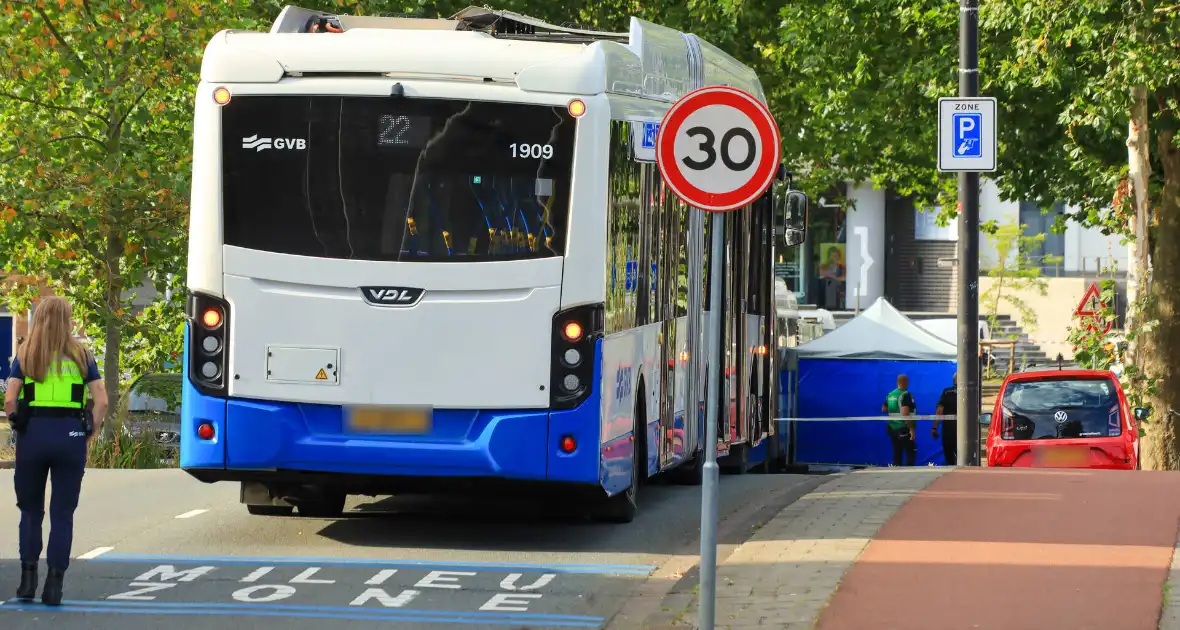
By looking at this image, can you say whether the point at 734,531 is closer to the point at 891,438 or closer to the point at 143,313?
the point at 143,313

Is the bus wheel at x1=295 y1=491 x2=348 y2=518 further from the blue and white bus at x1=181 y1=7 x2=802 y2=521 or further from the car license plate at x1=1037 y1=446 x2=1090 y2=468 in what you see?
the car license plate at x1=1037 y1=446 x2=1090 y2=468

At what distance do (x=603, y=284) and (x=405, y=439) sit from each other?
144cm

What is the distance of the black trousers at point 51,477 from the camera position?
8648 millimetres

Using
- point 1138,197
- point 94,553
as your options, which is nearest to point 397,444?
point 94,553

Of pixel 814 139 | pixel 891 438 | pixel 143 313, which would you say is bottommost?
pixel 891 438

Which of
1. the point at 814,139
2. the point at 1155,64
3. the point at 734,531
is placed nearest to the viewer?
the point at 734,531

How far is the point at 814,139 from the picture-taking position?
26.5 metres

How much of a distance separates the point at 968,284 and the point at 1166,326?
635 centimetres

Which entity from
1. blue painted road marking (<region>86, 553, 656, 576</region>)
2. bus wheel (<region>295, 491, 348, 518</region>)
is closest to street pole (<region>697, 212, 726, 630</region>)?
blue painted road marking (<region>86, 553, 656, 576</region>)

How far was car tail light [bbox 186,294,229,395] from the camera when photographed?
1056 cm

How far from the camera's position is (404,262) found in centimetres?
1041

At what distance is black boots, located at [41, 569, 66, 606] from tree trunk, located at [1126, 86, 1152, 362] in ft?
49.2

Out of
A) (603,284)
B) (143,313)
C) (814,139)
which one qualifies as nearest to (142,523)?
(603,284)

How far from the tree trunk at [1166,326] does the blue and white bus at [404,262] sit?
13.6m
